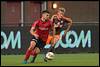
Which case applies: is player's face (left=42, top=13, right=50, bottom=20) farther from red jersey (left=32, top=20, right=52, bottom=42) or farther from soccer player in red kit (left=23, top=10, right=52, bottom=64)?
red jersey (left=32, top=20, right=52, bottom=42)

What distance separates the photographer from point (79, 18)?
104ft

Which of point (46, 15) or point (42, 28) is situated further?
point (42, 28)

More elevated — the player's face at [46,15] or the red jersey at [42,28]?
the player's face at [46,15]

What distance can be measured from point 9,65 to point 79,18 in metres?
15.9

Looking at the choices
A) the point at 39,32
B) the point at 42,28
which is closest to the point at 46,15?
the point at 42,28

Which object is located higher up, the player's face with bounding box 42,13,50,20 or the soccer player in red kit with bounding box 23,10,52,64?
the player's face with bounding box 42,13,50,20

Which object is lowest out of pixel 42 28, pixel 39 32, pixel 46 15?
pixel 39 32

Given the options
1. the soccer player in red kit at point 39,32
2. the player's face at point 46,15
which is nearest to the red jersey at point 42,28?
the soccer player in red kit at point 39,32

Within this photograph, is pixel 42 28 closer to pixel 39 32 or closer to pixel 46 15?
pixel 39 32

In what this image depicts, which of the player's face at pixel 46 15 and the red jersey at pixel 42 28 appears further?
the red jersey at pixel 42 28

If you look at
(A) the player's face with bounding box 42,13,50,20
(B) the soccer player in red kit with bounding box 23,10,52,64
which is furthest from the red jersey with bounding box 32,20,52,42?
(A) the player's face with bounding box 42,13,50,20

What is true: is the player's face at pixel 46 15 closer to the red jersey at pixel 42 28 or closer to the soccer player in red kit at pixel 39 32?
the soccer player in red kit at pixel 39 32

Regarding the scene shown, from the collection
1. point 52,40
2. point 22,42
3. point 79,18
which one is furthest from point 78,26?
point 79,18

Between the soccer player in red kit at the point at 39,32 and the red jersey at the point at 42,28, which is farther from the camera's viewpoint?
the red jersey at the point at 42,28
